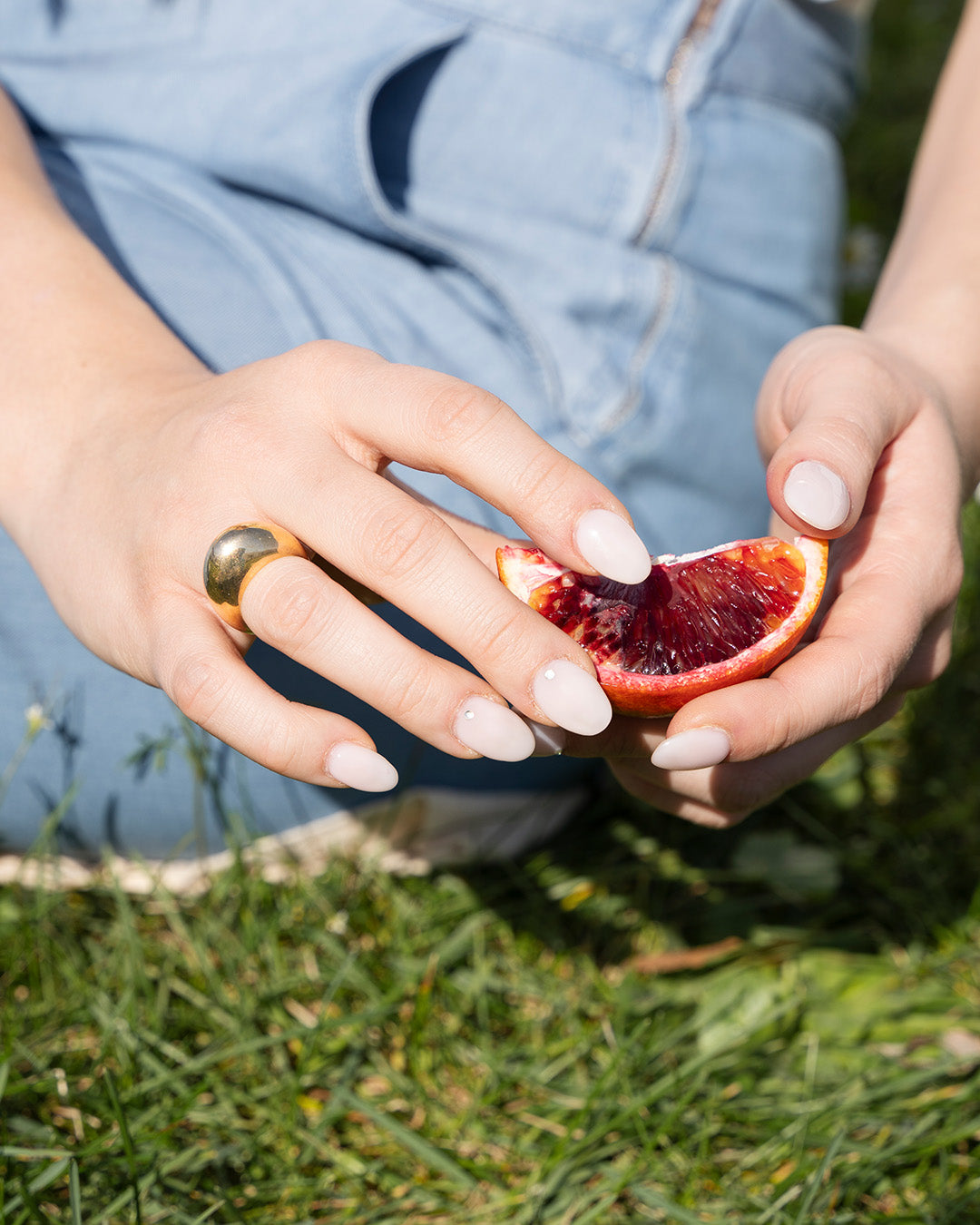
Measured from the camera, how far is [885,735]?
10.6 feet

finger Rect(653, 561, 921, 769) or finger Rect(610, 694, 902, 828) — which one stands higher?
finger Rect(653, 561, 921, 769)

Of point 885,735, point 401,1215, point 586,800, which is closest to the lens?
point 401,1215

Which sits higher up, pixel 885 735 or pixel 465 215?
pixel 465 215

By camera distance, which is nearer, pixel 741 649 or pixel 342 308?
pixel 741 649

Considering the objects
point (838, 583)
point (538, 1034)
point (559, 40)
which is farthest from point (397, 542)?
point (559, 40)

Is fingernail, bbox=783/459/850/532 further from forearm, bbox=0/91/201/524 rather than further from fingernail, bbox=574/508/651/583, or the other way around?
forearm, bbox=0/91/201/524

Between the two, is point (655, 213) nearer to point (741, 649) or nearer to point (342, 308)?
point (342, 308)

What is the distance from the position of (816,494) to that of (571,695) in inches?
20.4

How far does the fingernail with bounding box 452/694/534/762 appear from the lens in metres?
1.39

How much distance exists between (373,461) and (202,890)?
1.48 m

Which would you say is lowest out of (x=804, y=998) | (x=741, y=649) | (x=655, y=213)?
(x=804, y=998)

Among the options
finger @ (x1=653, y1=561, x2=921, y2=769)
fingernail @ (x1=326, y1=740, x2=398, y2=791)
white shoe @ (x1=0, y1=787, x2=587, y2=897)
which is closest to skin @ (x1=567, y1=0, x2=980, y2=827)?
finger @ (x1=653, y1=561, x2=921, y2=769)

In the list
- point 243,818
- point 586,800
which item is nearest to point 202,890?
point 243,818

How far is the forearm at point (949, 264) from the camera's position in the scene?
2100mm
